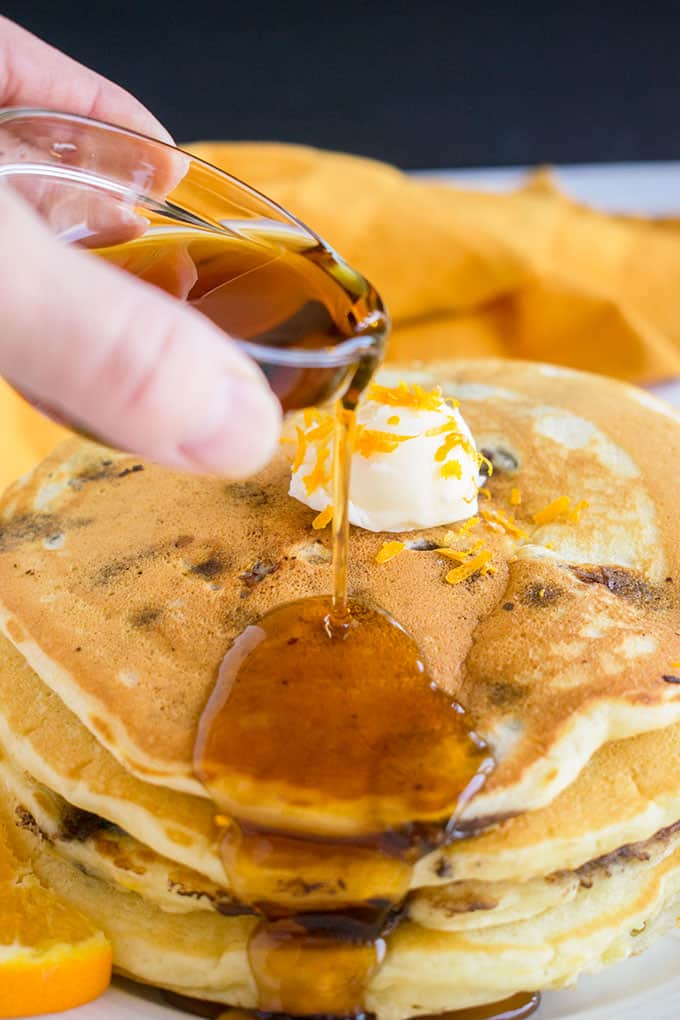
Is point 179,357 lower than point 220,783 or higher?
higher

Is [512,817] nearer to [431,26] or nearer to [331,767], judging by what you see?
[331,767]

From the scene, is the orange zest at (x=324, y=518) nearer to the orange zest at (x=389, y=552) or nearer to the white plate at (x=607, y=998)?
the orange zest at (x=389, y=552)

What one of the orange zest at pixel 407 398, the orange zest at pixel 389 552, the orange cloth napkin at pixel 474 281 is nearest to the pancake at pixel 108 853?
the orange zest at pixel 389 552

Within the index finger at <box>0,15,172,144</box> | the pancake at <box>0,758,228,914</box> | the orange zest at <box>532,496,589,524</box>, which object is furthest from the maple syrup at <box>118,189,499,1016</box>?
the index finger at <box>0,15,172,144</box>

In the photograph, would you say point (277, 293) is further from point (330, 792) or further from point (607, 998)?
point (607, 998)

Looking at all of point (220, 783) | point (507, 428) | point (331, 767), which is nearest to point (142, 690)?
point (220, 783)

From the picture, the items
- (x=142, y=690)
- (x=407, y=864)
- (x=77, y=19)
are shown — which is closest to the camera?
(x=407, y=864)

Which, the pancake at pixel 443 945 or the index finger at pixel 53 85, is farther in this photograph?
the index finger at pixel 53 85
